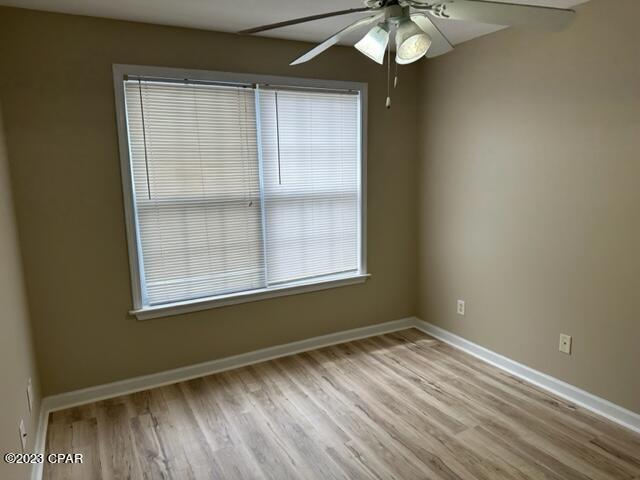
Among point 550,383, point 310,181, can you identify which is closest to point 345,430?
point 550,383

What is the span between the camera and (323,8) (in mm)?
2400

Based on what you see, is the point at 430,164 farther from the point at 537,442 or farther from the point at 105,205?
the point at 105,205

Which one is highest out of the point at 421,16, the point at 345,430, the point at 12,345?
the point at 421,16

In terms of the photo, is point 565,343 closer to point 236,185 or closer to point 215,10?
point 236,185

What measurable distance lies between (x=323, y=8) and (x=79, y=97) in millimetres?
1513

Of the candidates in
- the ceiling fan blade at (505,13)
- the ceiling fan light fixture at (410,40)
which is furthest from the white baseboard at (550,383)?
the ceiling fan light fixture at (410,40)

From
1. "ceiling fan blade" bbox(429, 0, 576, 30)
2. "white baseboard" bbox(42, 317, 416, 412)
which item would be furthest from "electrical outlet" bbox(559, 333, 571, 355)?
"ceiling fan blade" bbox(429, 0, 576, 30)

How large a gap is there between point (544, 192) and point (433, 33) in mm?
1433

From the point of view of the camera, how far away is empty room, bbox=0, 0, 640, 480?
2193 mm

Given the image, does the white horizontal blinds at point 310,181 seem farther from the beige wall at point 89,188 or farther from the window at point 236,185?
the beige wall at point 89,188

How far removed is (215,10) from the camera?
2404mm

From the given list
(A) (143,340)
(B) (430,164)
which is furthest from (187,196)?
(B) (430,164)

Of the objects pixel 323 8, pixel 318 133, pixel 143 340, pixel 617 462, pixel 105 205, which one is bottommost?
pixel 617 462

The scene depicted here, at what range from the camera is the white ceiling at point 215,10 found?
228cm
